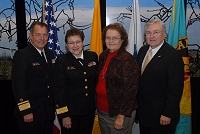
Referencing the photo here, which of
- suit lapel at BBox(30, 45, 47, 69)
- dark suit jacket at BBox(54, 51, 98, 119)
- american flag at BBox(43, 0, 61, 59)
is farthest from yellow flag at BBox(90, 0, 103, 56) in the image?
suit lapel at BBox(30, 45, 47, 69)

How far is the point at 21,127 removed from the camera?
1.88 metres

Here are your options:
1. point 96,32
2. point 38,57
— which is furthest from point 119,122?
point 96,32

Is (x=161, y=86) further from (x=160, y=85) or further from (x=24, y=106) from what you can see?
(x=24, y=106)

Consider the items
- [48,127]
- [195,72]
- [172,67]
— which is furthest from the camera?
[195,72]

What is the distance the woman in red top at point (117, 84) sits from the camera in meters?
1.74

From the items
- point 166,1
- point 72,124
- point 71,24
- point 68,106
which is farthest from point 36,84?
point 166,1

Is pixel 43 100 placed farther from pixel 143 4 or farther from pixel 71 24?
pixel 143 4

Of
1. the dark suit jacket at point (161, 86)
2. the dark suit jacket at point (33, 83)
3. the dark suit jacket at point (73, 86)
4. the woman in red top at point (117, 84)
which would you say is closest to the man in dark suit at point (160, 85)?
the dark suit jacket at point (161, 86)

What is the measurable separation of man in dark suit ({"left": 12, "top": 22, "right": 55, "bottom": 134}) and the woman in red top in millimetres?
487

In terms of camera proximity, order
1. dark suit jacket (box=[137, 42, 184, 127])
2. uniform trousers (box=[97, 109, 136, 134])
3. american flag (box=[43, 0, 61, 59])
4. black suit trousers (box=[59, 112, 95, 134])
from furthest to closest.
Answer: american flag (box=[43, 0, 61, 59]) < black suit trousers (box=[59, 112, 95, 134]) < uniform trousers (box=[97, 109, 136, 134]) < dark suit jacket (box=[137, 42, 184, 127])

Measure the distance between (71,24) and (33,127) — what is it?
5.77 feet

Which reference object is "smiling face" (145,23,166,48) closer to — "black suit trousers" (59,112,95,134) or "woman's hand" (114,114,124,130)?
"woman's hand" (114,114,124,130)

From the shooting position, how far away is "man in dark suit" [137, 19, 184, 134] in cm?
170

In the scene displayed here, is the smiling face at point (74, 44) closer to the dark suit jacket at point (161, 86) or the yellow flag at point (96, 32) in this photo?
the dark suit jacket at point (161, 86)
